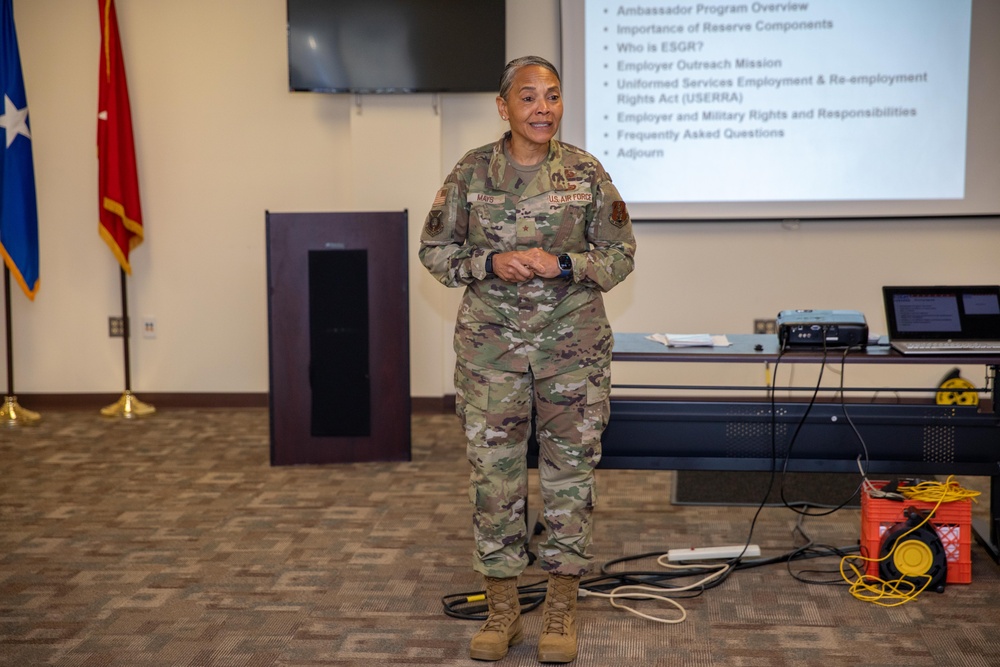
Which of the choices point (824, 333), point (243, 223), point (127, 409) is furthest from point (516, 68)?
point (127, 409)

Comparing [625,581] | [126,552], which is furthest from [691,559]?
[126,552]

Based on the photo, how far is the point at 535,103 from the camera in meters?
2.38

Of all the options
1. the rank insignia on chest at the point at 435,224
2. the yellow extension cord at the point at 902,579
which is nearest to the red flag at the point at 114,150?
the rank insignia on chest at the point at 435,224

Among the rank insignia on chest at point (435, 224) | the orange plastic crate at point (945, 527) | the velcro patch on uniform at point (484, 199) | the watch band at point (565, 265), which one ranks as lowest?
the orange plastic crate at point (945, 527)

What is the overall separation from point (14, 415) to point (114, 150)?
58.6 inches

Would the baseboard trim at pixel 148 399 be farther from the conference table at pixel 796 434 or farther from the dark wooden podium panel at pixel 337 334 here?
the conference table at pixel 796 434

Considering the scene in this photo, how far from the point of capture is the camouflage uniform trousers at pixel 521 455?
2.46 meters

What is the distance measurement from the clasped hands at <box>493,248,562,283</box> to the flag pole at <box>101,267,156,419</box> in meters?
3.69

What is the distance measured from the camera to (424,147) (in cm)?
535

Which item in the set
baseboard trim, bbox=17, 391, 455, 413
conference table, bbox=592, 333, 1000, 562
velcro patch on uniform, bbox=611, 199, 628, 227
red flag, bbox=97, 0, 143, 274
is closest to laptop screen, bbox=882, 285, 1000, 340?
conference table, bbox=592, 333, 1000, 562

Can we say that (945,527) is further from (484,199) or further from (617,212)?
(484,199)

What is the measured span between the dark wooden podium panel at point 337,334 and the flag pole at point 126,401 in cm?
142

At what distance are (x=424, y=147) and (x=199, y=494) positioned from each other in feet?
7.37

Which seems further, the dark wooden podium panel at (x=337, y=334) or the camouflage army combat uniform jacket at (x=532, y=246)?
the dark wooden podium panel at (x=337, y=334)
